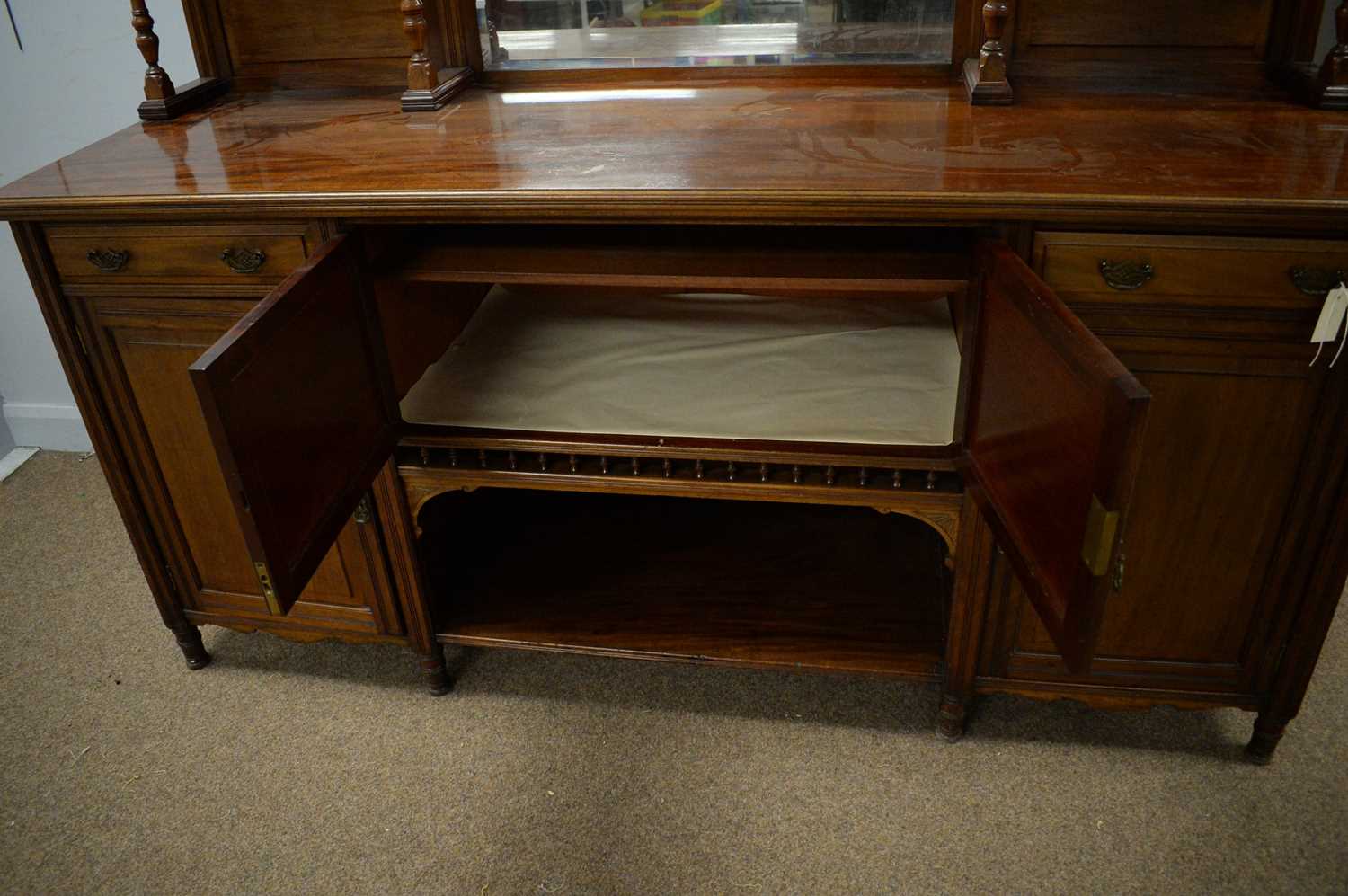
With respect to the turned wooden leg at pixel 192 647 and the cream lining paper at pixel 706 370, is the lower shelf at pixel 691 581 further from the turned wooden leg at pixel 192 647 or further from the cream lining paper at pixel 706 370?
the turned wooden leg at pixel 192 647

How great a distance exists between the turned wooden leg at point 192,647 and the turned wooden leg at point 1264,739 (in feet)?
5.19

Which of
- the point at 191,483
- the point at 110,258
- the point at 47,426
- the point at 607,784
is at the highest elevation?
the point at 110,258

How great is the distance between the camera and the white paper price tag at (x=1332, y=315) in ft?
3.36

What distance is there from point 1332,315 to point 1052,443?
1.22 ft

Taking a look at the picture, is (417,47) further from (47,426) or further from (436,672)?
(47,426)

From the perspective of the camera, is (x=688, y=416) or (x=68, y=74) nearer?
(x=688, y=416)

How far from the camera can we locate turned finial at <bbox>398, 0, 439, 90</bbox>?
1416 mm

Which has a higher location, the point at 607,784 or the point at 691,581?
the point at 691,581

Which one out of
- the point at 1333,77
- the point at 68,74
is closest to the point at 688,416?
the point at 1333,77

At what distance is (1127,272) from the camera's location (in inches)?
42.0

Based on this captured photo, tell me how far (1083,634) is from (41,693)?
1.55 m

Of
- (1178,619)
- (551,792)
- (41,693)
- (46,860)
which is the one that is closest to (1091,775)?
(1178,619)

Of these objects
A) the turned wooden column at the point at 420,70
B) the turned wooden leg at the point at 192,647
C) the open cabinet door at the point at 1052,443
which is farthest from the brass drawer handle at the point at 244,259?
the open cabinet door at the point at 1052,443

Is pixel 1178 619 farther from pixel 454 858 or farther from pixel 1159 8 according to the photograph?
pixel 454 858
